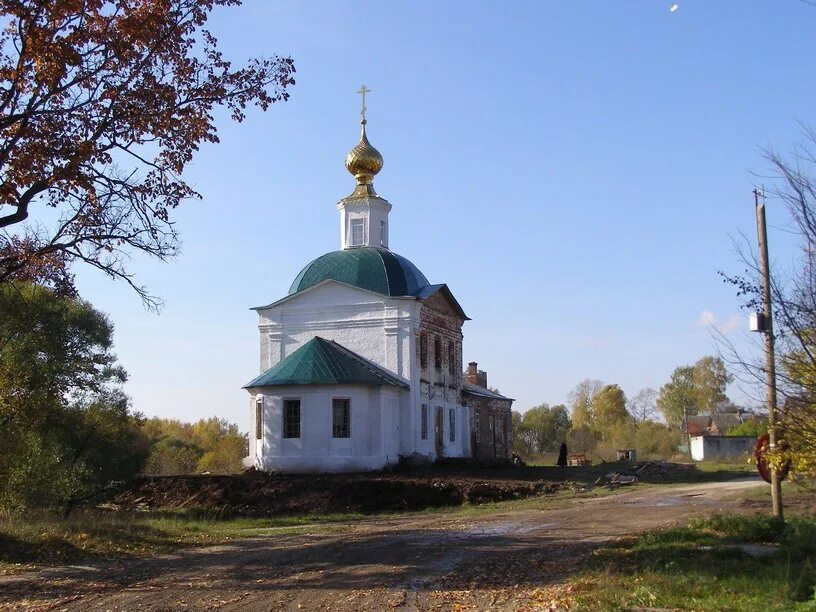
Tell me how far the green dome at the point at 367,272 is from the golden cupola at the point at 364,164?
3.41 meters

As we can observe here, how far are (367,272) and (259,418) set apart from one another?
7.45 metres

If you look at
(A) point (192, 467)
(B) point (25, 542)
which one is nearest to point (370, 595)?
(B) point (25, 542)

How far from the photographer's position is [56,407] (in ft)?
62.4

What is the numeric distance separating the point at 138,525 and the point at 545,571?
897cm

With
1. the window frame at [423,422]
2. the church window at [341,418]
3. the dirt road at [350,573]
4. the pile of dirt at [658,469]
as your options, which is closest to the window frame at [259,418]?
the church window at [341,418]

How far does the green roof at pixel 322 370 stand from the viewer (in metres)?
31.3

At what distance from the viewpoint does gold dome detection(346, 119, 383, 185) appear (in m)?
38.7

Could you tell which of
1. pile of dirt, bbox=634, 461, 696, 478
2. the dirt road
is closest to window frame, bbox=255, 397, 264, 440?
pile of dirt, bbox=634, 461, 696, 478

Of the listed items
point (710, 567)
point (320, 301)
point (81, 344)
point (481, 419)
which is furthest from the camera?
point (481, 419)

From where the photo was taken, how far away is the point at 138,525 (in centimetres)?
1681

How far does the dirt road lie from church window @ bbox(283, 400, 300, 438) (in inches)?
555

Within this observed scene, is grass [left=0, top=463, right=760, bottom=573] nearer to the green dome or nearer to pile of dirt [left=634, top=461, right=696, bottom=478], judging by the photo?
pile of dirt [left=634, top=461, right=696, bottom=478]

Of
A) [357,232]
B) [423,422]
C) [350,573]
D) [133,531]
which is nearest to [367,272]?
[357,232]

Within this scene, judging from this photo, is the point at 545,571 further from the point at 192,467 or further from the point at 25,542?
the point at 192,467
